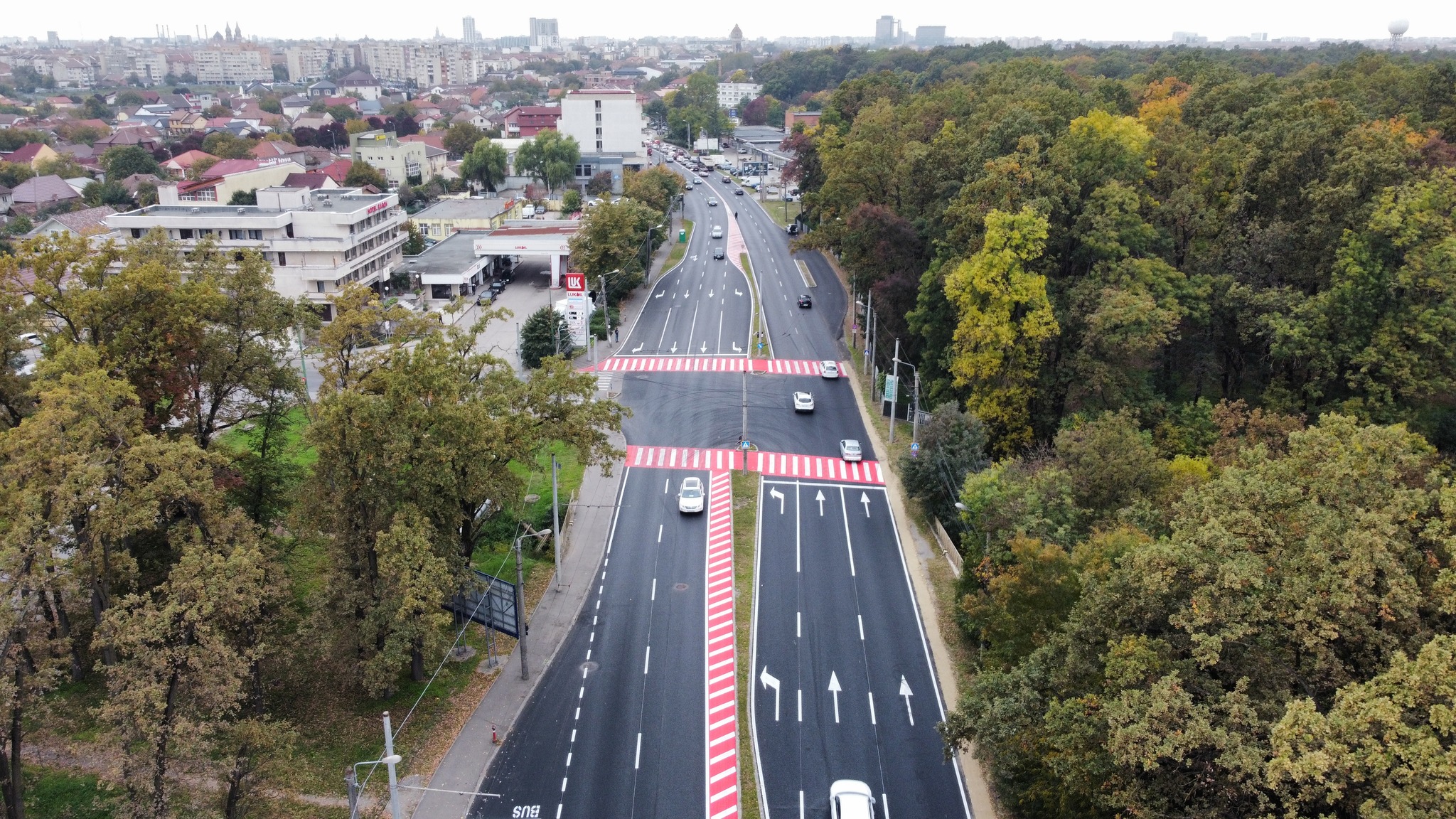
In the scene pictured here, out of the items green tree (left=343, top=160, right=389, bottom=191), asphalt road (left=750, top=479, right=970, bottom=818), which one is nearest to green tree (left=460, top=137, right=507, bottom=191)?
green tree (left=343, top=160, right=389, bottom=191)

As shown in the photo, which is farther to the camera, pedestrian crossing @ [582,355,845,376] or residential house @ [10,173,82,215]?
residential house @ [10,173,82,215]

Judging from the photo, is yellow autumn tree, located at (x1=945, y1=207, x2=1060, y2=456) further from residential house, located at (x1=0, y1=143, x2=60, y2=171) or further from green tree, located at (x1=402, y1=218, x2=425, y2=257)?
residential house, located at (x1=0, y1=143, x2=60, y2=171)

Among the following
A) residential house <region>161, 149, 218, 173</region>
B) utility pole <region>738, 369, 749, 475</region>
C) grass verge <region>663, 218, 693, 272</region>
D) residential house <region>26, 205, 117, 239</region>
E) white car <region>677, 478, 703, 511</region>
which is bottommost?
white car <region>677, 478, 703, 511</region>

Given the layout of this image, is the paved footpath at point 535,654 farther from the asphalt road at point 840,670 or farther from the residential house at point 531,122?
the residential house at point 531,122

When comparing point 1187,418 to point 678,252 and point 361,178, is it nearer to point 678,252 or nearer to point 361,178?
point 678,252

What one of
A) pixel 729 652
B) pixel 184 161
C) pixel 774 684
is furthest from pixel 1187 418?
pixel 184 161

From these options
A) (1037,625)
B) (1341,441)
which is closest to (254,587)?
(1037,625)
